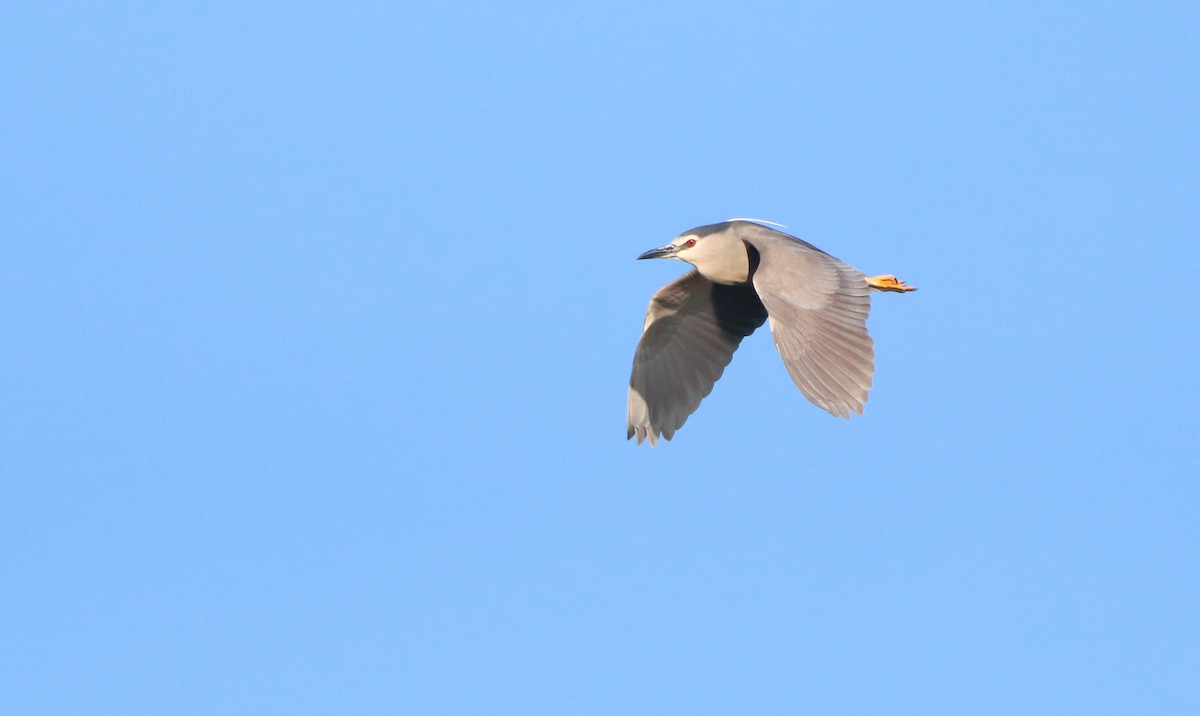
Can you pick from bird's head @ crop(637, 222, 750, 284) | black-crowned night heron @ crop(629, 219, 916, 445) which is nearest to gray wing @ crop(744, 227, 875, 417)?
black-crowned night heron @ crop(629, 219, 916, 445)

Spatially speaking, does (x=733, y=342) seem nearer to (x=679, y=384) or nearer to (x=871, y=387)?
(x=679, y=384)

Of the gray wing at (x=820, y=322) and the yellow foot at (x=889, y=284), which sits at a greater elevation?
the yellow foot at (x=889, y=284)

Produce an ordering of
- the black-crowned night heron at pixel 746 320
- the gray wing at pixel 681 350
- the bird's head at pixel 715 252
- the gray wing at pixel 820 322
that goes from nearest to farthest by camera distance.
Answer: the gray wing at pixel 820 322 < the black-crowned night heron at pixel 746 320 < the bird's head at pixel 715 252 < the gray wing at pixel 681 350

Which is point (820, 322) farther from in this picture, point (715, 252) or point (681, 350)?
point (681, 350)

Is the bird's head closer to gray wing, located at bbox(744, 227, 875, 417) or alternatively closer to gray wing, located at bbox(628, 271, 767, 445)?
gray wing, located at bbox(628, 271, 767, 445)

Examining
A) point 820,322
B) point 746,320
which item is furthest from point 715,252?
point 820,322

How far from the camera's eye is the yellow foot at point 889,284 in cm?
1272

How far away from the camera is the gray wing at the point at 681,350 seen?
13289 millimetres

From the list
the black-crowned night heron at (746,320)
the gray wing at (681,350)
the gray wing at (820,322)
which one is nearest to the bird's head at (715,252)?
the black-crowned night heron at (746,320)

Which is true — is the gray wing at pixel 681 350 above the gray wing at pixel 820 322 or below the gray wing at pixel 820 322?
above

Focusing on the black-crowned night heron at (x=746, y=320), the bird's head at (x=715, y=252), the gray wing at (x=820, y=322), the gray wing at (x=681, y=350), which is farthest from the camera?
the gray wing at (x=681, y=350)

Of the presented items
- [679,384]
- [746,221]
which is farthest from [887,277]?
[679,384]

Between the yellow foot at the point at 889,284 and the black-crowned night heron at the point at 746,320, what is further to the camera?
the yellow foot at the point at 889,284

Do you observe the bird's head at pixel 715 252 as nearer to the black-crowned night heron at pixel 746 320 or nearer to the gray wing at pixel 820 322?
the black-crowned night heron at pixel 746 320
